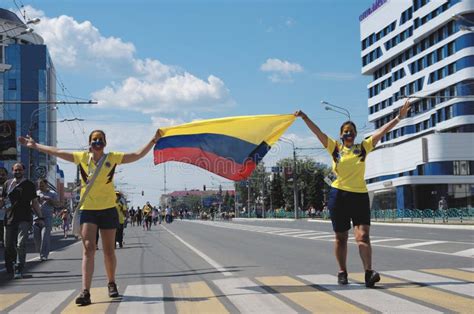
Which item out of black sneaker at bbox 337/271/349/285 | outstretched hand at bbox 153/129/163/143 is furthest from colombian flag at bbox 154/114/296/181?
black sneaker at bbox 337/271/349/285

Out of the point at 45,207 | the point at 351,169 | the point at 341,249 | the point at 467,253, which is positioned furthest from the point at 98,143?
the point at 467,253

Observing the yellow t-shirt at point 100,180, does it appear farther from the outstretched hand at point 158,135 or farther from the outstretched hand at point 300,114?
the outstretched hand at point 300,114

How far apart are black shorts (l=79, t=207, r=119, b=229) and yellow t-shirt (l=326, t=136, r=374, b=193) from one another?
9.63 ft

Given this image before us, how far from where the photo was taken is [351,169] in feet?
27.3

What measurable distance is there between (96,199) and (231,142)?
290 centimetres

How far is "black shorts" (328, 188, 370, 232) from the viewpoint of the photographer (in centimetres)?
824

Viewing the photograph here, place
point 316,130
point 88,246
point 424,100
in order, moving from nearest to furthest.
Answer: point 88,246 → point 316,130 → point 424,100

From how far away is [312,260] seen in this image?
41.7 feet

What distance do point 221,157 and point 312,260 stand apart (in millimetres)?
3878

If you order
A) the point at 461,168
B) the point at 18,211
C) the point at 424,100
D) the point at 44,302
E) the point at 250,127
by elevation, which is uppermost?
the point at 424,100

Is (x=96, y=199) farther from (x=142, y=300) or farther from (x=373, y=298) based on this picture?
(x=373, y=298)

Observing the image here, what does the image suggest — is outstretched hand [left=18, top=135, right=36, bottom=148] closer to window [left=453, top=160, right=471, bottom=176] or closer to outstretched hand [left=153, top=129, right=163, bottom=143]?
outstretched hand [left=153, top=129, right=163, bottom=143]

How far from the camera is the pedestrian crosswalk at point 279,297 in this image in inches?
268

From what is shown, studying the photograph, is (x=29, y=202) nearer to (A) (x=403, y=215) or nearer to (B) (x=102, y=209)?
(B) (x=102, y=209)
